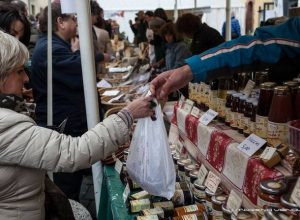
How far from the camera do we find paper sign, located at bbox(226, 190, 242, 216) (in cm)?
127

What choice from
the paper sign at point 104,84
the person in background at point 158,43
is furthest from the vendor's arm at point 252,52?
the person in background at point 158,43

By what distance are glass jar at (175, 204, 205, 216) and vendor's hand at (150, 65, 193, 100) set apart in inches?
18.3

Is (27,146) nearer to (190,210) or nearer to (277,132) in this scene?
(190,210)

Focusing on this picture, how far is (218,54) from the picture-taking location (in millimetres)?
1465

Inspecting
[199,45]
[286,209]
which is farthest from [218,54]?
[199,45]

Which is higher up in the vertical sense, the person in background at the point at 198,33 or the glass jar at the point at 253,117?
the person in background at the point at 198,33

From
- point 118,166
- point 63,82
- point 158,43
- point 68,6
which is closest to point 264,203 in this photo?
point 118,166

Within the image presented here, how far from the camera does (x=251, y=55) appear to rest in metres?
1.45

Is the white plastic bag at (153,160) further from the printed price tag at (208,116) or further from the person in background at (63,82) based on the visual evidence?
the person in background at (63,82)

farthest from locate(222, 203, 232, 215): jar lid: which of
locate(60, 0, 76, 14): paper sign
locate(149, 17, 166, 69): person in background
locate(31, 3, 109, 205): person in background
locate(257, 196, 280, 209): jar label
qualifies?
locate(149, 17, 166, 69): person in background

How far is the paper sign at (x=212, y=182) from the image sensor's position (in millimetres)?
1496

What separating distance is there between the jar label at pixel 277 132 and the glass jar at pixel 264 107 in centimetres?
4

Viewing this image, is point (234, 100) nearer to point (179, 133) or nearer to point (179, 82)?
point (179, 82)

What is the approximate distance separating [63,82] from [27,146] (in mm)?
1392
